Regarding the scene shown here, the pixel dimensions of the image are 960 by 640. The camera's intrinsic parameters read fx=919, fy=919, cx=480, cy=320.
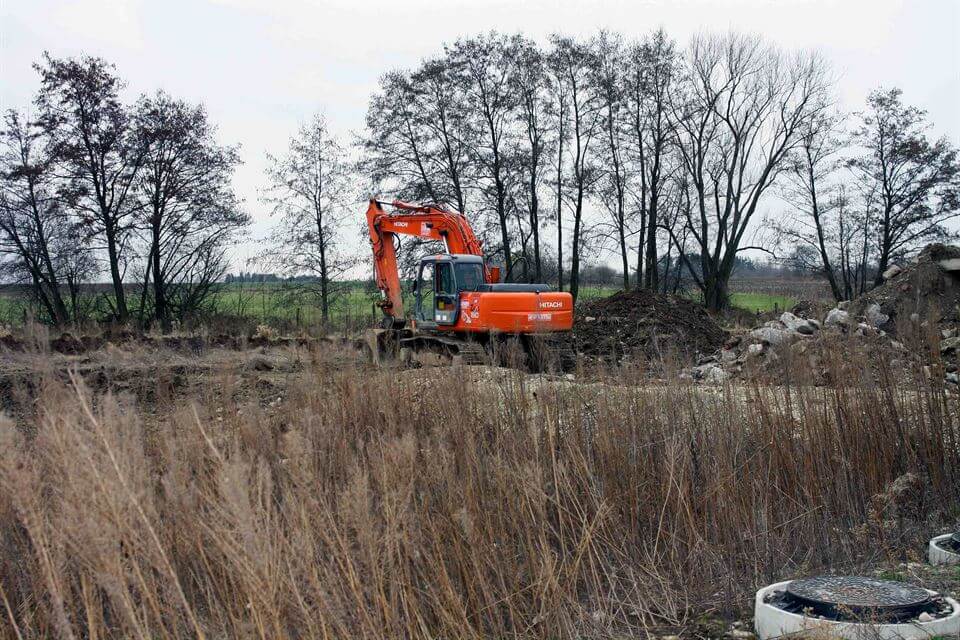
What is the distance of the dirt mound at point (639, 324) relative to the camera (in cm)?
2086

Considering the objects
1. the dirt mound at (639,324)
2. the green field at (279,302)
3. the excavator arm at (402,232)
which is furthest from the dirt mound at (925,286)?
the green field at (279,302)

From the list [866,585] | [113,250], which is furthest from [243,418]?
[113,250]

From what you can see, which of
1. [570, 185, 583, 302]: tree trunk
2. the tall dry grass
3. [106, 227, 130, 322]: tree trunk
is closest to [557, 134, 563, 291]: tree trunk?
[570, 185, 583, 302]: tree trunk

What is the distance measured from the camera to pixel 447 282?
600 inches

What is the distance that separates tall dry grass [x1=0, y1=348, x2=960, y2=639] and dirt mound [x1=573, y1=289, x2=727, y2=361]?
13.8 metres

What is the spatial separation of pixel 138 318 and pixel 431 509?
75.0 feet

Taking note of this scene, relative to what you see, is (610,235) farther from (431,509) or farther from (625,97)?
(431,509)

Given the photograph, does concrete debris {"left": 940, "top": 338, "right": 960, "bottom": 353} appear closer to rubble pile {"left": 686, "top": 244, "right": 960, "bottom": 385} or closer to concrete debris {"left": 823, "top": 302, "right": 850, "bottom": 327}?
rubble pile {"left": 686, "top": 244, "right": 960, "bottom": 385}

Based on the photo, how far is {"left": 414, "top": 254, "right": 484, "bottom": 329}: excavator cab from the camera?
49.5 feet

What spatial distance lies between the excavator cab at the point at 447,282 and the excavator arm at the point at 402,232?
119 cm

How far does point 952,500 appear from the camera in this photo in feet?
20.4

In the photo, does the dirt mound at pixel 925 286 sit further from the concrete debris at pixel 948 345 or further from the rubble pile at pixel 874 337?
the concrete debris at pixel 948 345

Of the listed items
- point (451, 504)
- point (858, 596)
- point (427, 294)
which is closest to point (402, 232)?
point (427, 294)

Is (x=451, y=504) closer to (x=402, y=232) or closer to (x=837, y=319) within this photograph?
(x=837, y=319)
